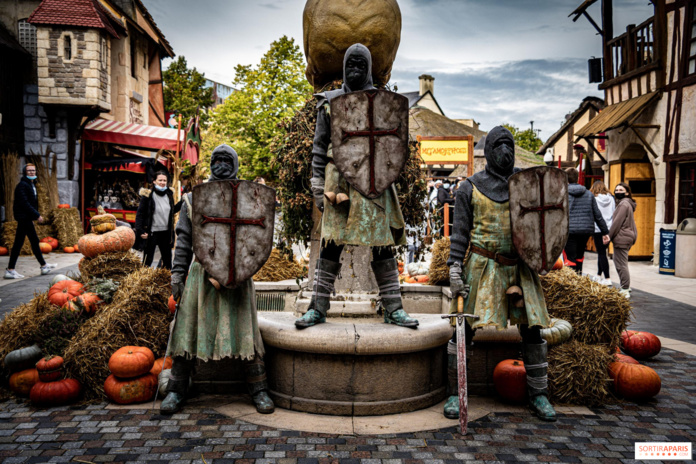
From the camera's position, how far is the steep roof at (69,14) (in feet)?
53.1

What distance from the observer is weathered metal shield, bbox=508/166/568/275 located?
3.85 m

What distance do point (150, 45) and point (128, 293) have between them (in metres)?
23.4

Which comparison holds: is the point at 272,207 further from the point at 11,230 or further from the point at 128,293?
the point at 11,230

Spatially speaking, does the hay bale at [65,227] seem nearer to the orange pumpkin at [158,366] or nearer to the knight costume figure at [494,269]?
the orange pumpkin at [158,366]

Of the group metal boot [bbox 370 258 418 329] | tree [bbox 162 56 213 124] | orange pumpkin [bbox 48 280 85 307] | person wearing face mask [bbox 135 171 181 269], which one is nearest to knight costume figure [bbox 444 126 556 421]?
metal boot [bbox 370 258 418 329]

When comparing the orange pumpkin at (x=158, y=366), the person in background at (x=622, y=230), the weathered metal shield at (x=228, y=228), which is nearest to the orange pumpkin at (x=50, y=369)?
the orange pumpkin at (x=158, y=366)

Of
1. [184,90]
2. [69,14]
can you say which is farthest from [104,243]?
[184,90]

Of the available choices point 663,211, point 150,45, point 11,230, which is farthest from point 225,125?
point 663,211

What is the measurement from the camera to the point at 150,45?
25438mm

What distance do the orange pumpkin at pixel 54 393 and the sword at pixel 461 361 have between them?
9.53 feet

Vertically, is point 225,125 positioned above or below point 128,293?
above

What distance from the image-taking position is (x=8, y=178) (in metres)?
15.6

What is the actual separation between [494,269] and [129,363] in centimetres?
285

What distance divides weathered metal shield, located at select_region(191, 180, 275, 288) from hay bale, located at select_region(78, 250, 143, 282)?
2.83m
